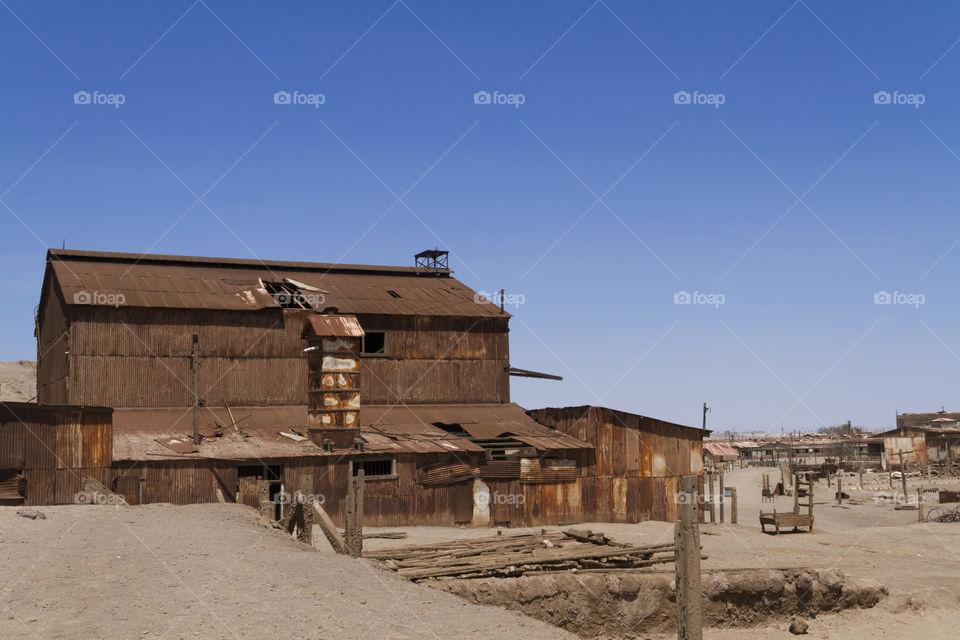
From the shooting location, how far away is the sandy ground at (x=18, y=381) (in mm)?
71938

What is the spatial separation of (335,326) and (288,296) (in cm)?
686

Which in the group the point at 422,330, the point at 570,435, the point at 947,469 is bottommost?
the point at 947,469

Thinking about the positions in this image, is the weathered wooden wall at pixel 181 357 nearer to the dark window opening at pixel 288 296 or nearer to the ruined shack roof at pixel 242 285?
the ruined shack roof at pixel 242 285

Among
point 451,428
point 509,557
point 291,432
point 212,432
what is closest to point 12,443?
point 212,432

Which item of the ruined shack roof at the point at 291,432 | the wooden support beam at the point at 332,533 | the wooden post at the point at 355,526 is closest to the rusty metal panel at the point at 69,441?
the ruined shack roof at the point at 291,432

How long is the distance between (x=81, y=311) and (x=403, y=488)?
15.5 metres

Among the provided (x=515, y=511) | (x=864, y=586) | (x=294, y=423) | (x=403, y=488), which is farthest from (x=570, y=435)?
(x=864, y=586)

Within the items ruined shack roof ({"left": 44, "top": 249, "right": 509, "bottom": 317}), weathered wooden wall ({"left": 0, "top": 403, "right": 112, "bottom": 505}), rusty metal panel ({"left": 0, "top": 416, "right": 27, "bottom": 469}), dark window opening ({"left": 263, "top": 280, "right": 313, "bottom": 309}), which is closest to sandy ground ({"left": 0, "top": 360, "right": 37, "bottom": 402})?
ruined shack roof ({"left": 44, "top": 249, "right": 509, "bottom": 317})

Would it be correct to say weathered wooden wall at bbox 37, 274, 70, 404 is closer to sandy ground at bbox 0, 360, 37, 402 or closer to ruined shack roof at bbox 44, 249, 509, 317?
ruined shack roof at bbox 44, 249, 509, 317

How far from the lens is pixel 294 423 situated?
38.4m

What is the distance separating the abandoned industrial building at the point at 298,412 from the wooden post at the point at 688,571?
588 inches

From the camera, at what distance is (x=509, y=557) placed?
23.0 m

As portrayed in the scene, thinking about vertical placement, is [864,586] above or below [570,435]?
below

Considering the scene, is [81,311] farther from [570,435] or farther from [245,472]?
[570,435]
